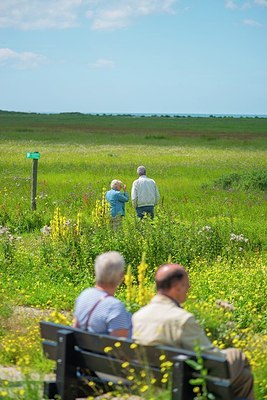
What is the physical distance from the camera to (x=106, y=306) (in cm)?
686

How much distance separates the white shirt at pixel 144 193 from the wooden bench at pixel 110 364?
435 inches

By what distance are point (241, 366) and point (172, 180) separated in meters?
24.9

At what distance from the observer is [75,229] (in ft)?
47.8

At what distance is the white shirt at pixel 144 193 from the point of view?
1781 centimetres

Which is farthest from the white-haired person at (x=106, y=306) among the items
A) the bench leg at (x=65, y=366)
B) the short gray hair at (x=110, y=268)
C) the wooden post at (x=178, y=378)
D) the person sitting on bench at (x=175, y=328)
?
the wooden post at (x=178, y=378)

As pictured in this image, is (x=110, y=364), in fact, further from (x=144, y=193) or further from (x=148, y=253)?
(x=144, y=193)

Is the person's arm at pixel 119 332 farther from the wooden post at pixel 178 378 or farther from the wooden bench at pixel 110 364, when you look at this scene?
the wooden post at pixel 178 378

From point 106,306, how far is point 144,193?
11.0 m

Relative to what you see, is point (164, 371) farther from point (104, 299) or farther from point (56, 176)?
point (56, 176)

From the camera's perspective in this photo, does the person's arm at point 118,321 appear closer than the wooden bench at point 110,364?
No

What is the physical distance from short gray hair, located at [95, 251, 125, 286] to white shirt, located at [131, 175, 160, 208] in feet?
35.9

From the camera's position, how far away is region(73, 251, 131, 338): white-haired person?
6.82 metres

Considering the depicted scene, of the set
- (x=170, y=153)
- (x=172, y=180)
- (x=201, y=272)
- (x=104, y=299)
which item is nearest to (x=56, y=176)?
(x=172, y=180)

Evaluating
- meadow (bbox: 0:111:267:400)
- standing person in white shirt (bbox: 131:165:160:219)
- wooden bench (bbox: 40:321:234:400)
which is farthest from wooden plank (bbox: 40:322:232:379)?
standing person in white shirt (bbox: 131:165:160:219)
